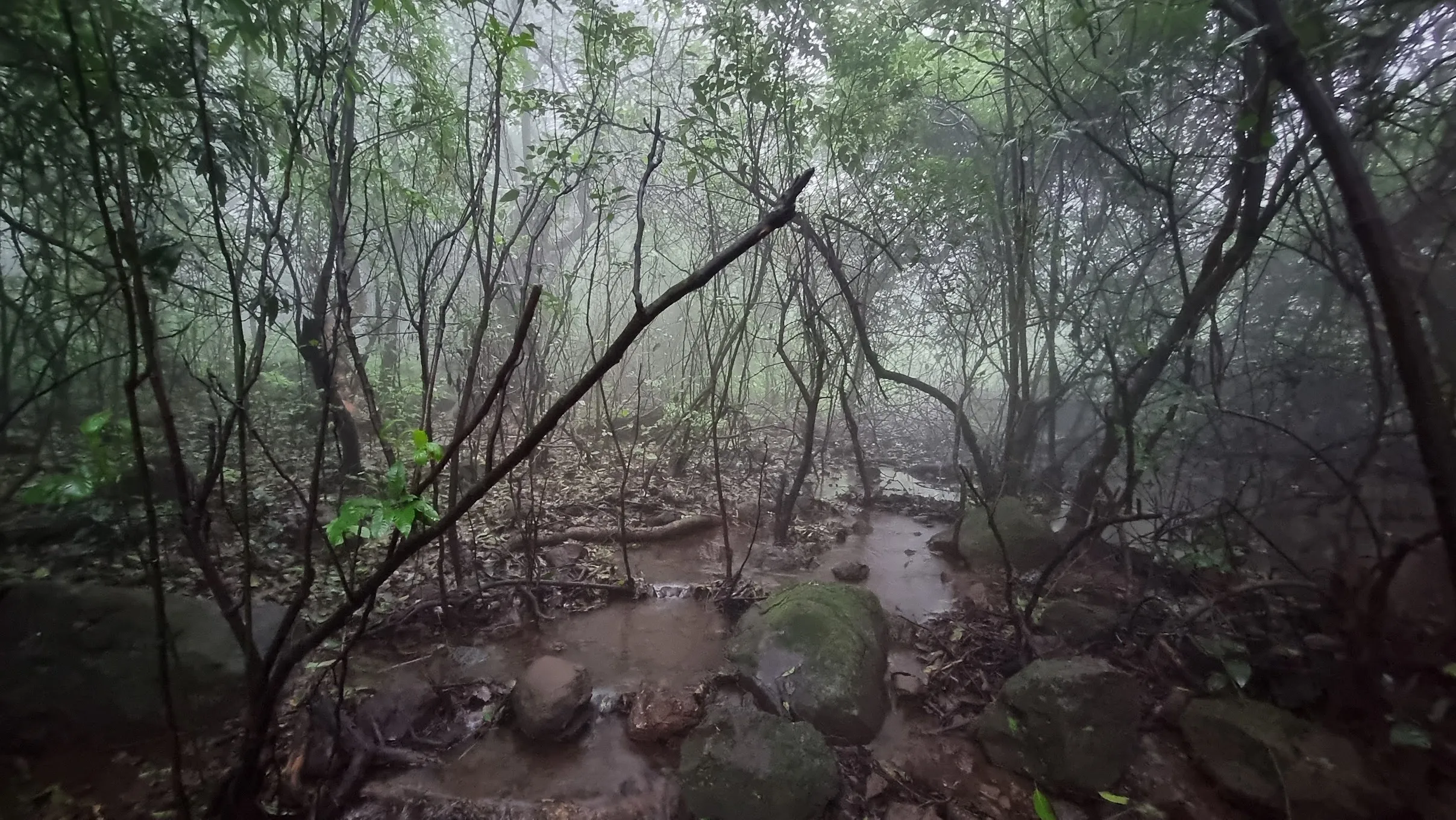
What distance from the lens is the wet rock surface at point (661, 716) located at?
3496mm

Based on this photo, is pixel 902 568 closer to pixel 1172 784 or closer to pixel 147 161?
pixel 1172 784

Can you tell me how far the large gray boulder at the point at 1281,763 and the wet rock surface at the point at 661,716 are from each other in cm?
268

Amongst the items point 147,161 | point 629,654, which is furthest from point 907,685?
point 147,161

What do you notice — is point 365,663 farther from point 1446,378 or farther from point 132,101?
point 1446,378

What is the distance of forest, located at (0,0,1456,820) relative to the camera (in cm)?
262

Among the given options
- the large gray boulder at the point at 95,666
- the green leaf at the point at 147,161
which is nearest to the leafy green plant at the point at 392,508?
the green leaf at the point at 147,161

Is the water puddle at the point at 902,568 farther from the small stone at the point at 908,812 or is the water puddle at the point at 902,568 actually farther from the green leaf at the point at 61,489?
the green leaf at the point at 61,489

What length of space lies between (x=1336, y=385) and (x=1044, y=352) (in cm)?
296

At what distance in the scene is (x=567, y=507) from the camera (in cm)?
666

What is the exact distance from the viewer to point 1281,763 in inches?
117

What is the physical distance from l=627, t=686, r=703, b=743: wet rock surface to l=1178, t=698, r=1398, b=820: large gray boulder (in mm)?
2685

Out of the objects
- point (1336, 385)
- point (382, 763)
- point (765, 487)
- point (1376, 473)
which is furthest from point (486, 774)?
point (1336, 385)

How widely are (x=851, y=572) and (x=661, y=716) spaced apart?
2.70 metres

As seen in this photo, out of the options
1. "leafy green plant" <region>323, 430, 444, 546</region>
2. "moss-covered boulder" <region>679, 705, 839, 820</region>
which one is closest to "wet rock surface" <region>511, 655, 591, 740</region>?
"moss-covered boulder" <region>679, 705, 839, 820</region>
